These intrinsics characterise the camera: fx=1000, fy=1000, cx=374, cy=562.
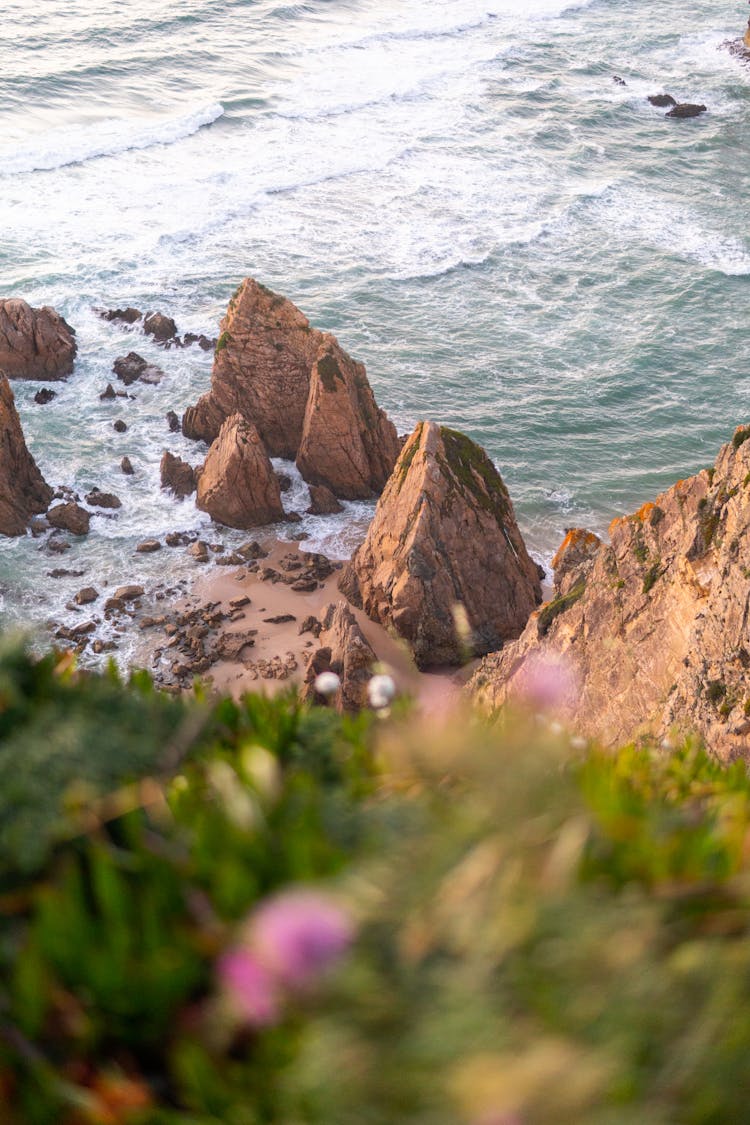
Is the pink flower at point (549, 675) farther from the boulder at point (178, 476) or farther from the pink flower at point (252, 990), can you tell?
the boulder at point (178, 476)

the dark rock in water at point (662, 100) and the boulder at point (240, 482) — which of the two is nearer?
the boulder at point (240, 482)

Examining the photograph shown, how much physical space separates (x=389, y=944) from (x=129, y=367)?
2570 centimetres

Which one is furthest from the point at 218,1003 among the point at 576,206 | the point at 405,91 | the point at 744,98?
the point at 744,98

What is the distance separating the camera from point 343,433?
72.7 ft

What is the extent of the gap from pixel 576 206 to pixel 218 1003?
38.3 meters

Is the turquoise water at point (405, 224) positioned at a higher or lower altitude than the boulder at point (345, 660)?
higher

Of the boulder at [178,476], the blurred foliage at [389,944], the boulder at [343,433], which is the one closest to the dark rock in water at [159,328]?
the boulder at [178,476]

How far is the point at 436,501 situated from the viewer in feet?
56.9

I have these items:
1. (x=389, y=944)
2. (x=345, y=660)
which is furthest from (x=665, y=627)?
(x=389, y=944)

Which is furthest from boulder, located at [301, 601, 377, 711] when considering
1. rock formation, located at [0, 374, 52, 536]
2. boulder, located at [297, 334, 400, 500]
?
rock formation, located at [0, 374, 52, 536]

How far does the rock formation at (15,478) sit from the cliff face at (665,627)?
12878 mm

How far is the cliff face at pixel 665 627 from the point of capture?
840 cm

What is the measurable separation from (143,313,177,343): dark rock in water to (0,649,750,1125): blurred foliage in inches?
1028

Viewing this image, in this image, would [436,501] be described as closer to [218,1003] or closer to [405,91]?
[218,1003]
